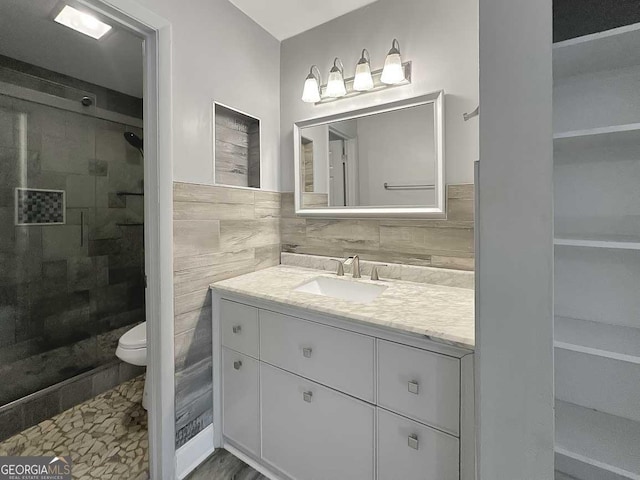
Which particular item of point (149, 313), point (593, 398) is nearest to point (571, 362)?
point (593, 398)

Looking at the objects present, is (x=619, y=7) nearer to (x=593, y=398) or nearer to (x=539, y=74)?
(x=539, y=74)

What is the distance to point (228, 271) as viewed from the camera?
5.40 ft

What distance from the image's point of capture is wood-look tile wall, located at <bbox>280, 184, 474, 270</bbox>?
143 centimetres

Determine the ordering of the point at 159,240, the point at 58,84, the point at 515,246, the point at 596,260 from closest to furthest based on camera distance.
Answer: the point at 515,246
the point at 596,260
the point at 159,240
the point at 58,84

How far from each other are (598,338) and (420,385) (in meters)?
0.59

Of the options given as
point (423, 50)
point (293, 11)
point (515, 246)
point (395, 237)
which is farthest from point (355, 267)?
point (293, 11)

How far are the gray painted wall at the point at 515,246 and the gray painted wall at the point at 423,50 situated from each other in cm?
64

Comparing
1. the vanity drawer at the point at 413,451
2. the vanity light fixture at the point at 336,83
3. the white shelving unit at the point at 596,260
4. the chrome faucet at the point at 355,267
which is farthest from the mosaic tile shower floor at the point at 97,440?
the vanity light fixture at the point at 336,83

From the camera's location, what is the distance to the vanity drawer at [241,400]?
4.54 ft

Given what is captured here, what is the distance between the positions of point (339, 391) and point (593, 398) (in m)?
0.91

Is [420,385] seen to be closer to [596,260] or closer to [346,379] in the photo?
[346,379]

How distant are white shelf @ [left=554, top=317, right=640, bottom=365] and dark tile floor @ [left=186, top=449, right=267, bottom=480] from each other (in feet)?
4.65

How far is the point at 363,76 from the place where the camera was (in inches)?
62.6

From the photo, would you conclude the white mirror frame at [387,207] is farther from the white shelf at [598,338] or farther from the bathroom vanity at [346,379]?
the white shelf at [598,338]
